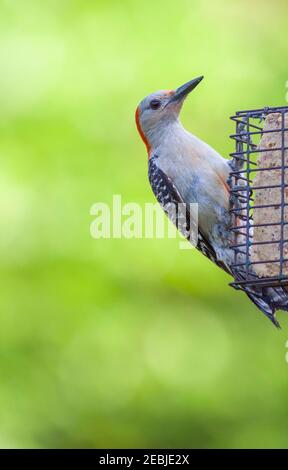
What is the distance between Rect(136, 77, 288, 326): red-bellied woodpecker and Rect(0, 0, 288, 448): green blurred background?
1.11 m

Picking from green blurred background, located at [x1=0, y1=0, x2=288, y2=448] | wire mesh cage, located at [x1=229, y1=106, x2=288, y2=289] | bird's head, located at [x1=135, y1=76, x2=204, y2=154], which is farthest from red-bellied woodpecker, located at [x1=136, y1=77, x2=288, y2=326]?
green blurred background, located at [x1=0, y1=0, x2=288, y2=448]

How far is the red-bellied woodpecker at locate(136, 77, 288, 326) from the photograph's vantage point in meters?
8.48

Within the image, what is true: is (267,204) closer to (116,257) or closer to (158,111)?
(158,111)

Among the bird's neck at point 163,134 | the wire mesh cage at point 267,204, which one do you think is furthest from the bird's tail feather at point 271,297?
the bird's neck at point 163,134

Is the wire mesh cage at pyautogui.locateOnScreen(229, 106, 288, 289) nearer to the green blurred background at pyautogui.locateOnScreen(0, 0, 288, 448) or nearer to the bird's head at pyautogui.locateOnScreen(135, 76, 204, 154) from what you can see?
the bird's head at pyautogui.locateOnScreen(135, 76, 204, 154)

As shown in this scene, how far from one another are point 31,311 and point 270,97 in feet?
8.05

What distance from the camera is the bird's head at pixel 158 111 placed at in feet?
29.6

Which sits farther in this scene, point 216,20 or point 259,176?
point 216,20

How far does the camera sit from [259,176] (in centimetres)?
793

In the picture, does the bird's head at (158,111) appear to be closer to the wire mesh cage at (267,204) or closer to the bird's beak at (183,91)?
the bird's beak at (183,91)

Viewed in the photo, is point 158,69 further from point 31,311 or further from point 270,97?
point 31,311

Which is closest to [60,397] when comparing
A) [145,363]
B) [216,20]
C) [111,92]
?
[145,363]

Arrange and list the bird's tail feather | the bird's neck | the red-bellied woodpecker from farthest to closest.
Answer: the bird's neck
the red-bellied woodpecker
the bird's tail feather

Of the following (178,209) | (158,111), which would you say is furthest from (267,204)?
(158,111)
